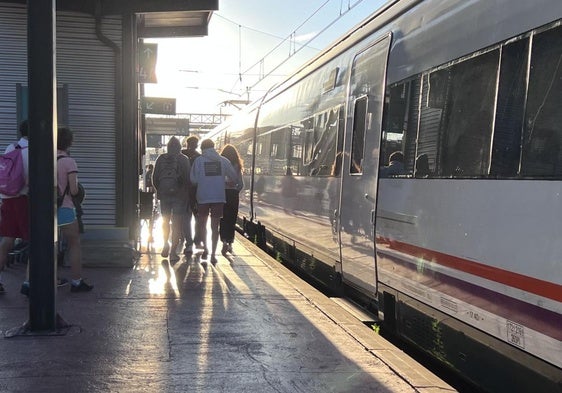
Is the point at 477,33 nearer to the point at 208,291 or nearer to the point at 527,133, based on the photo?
the point at 527,133

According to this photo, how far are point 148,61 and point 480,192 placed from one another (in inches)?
331

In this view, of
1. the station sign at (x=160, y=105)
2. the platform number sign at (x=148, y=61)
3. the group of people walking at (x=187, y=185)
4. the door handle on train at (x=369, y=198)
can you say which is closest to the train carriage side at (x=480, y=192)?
the door handle on train at (x=369, y=198)

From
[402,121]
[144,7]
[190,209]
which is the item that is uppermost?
[144,7]

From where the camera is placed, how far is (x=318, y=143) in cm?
747

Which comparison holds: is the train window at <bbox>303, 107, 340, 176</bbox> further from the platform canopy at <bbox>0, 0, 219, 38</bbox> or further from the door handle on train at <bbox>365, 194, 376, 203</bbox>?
the platform canopy at <bbox>0, 0, 219, 38</bbox>

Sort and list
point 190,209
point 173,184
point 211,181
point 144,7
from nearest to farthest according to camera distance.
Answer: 1. point 144,7
2. point 211,181
3. point 173,184
4. point 190,209

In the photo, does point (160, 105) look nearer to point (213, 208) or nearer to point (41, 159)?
point (213, 208)

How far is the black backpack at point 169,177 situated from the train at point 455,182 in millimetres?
2247

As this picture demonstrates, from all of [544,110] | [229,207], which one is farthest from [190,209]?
[544,110]

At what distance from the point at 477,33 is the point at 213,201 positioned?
495 cm

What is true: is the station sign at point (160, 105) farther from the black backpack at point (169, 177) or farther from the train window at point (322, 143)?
the train window at point (322, 143)

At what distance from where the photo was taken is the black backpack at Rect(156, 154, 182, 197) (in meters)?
8.08

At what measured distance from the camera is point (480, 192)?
139 inches

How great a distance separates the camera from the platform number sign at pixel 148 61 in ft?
34.2
